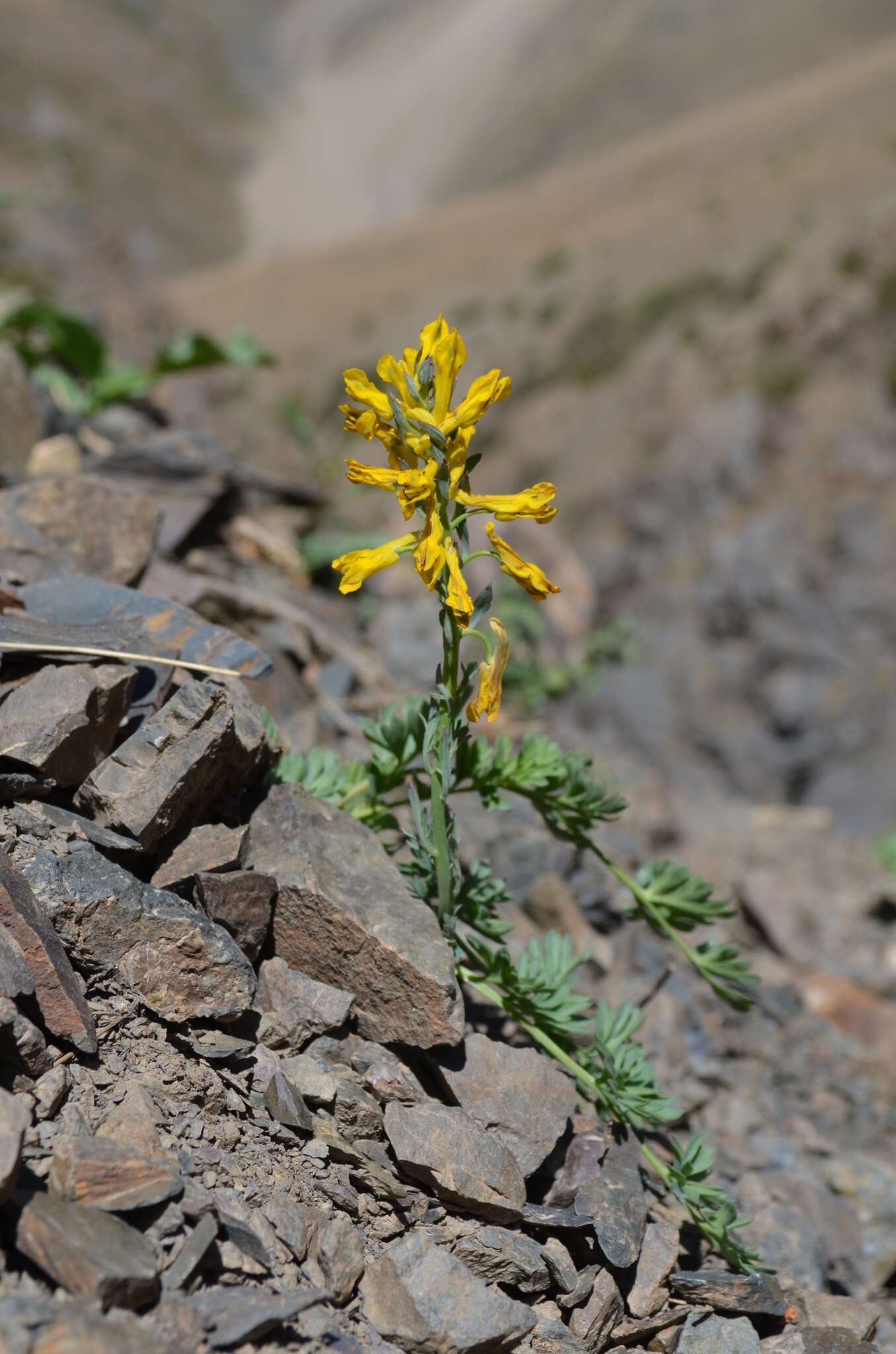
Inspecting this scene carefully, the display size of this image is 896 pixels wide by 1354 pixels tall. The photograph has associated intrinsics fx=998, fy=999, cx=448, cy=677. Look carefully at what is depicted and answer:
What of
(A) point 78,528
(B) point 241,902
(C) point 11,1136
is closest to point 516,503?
(B) point 241,902

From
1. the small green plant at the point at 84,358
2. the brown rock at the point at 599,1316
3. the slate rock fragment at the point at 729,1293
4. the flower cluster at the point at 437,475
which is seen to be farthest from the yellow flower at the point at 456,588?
the small green plant at the point at 84,358

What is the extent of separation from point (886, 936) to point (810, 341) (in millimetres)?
12897

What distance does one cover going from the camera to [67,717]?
Answer: 105 inches

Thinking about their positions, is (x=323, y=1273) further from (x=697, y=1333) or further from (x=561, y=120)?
(x=561, y=120)

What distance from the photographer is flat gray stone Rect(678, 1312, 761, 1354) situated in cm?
248

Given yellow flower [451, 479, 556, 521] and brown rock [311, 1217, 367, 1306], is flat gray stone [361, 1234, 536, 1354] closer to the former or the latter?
brown rock [311, 1217, 367, 1306]

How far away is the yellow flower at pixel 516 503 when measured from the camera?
2.42 metres

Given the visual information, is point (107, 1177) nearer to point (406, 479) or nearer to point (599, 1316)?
point (599, 1316)

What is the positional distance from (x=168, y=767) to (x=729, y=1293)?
78.5 inches

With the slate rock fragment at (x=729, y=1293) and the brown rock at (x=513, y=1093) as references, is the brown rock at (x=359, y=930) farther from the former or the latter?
the slate rock fragment at (x=729, y=1293)

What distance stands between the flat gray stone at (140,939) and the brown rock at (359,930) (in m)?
0.27

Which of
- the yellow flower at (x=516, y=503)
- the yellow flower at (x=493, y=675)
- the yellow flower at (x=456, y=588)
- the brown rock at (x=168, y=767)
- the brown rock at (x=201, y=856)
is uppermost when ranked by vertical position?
the yellow flower at (x=516, y=503)

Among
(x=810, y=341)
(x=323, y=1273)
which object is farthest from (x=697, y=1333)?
(x=810, y=341)

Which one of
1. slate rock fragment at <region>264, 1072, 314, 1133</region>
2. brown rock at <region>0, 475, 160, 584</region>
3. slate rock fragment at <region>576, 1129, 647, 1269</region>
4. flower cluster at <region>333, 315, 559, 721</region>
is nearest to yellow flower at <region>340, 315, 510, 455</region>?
flower cluster at <region>333, 315, 559, 721</region>
